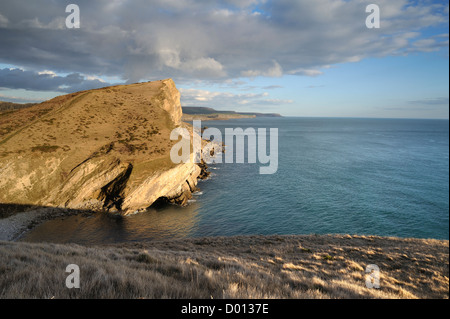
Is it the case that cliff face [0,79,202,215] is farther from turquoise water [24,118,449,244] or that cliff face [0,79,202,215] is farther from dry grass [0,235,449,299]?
dry grass [0,235,449,299]

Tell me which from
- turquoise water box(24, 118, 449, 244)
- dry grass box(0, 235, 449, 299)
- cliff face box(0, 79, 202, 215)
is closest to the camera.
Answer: dry grass box(0, 235, 449, 299)

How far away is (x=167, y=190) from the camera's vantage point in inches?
1560

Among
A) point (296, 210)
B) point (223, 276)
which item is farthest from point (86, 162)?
point (223, 276)

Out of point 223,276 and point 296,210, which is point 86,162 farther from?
point 223,276

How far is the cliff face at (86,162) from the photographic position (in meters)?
32.2

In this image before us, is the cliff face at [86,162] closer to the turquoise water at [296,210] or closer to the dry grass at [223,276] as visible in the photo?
the turquoise water at [296,210]

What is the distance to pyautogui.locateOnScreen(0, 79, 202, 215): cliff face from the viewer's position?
32188 millimetres

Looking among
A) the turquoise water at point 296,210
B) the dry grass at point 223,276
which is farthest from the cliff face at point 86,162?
the dry grass at point 223,276

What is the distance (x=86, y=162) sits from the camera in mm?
35844

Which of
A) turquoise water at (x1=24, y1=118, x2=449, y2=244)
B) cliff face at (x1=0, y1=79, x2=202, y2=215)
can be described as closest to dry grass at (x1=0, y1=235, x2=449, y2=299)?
turquoise water at (x1=24, y1=118, x2=449, y2=244)
